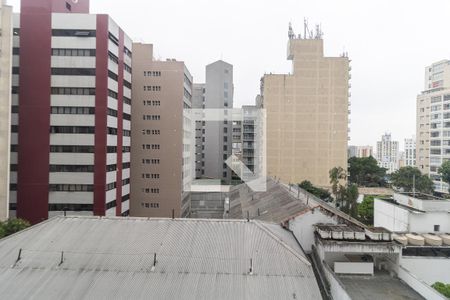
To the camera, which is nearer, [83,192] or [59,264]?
[59,264]

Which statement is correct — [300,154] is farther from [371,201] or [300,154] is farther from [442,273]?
[442,273]

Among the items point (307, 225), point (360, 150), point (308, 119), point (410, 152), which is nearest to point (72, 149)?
point (307, 225)

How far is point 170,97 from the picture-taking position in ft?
105

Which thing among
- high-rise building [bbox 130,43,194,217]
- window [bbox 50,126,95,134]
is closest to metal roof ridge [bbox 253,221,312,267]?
window [bbox 50,126,95,134]

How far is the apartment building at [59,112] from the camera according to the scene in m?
24.2

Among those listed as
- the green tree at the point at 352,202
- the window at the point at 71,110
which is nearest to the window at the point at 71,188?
the window at the point at 71,110

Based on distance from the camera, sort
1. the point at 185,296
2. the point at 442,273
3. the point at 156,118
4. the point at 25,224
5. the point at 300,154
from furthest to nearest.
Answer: the point at 300,154 → the point at 156,118 → the point at 25,224 → the point at 442,273 → the point at 185,296

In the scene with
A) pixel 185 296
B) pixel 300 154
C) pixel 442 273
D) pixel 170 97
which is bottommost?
pixel 442 273

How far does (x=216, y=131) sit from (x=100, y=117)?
113ft

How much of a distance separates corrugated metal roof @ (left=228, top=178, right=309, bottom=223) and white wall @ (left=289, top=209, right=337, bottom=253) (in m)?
0.61

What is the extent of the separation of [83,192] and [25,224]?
6.18 metres

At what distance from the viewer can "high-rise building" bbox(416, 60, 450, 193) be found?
51844 mm

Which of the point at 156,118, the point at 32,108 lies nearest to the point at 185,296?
the point at 32,108

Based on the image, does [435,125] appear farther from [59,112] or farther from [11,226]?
[11,226]
